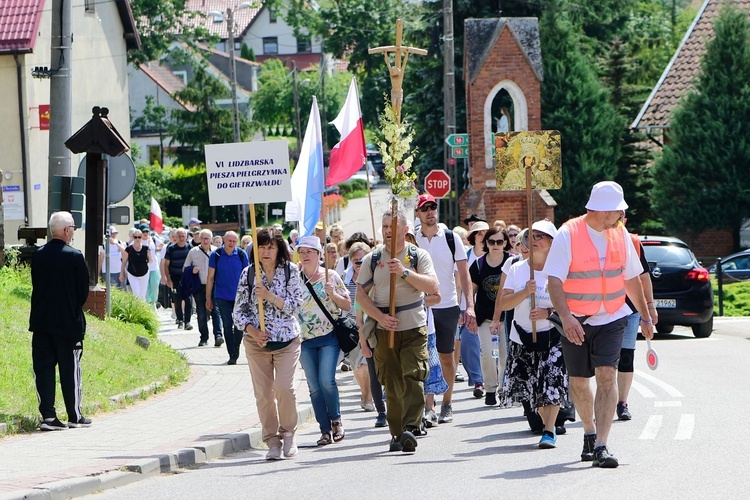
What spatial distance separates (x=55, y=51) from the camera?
1658cm

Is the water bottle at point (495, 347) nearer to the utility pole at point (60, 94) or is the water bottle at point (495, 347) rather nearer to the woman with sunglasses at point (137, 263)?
the utility pole at point (60, 94)

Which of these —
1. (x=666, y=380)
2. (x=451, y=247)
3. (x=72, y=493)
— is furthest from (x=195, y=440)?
(x=666, y=380)

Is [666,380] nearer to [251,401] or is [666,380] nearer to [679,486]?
[251,401]

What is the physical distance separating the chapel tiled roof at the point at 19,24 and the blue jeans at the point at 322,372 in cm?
2759

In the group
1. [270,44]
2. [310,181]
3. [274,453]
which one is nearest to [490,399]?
[274,453]

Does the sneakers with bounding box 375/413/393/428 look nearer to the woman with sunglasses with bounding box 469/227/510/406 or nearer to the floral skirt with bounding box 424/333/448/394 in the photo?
the floral skirt with bounding box 424/333/448/394

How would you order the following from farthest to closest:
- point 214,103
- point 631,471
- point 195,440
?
point 214,103
point 195,440
point 631,471

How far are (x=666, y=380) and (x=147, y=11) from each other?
4162cm

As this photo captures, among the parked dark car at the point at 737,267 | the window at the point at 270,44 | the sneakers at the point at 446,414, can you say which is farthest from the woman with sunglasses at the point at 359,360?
the window at the point at 270,44

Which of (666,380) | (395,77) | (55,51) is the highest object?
(55,51)

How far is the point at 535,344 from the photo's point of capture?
11.1 meters

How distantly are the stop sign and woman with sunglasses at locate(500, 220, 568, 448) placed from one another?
20.0 meters

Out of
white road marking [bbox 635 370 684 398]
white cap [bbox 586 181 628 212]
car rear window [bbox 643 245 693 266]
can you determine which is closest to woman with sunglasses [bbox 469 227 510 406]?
white road marking [bbox 635 370 684 398]

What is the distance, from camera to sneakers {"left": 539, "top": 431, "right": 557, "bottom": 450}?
10.3 meters
